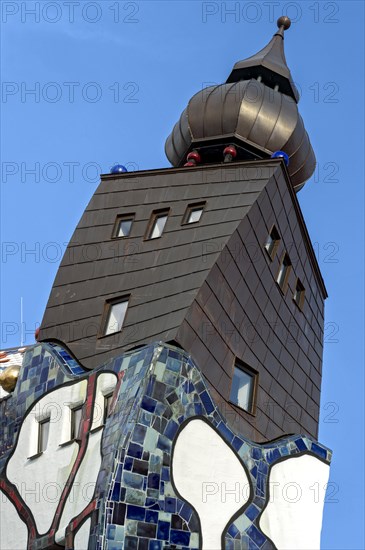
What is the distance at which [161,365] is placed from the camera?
1526 cm

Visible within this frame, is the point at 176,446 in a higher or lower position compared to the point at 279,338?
lower

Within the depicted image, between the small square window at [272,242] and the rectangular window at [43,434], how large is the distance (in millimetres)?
3545

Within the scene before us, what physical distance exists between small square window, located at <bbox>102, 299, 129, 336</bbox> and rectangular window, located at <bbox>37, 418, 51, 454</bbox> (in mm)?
1250

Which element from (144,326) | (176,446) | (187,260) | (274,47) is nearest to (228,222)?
(187,260)

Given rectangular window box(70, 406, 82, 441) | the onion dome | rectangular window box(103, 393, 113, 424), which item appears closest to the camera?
rectangular window box(103, 393, 113, 424)

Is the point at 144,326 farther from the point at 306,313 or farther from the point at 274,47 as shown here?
the point at 274,47

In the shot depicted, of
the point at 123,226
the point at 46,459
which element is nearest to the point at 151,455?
the point at 46,459

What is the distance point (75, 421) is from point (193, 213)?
3.10m

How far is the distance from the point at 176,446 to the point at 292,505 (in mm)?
1739

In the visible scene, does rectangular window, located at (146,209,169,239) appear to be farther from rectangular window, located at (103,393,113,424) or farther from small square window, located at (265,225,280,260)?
rectangular window, located at (103,393,113,424)

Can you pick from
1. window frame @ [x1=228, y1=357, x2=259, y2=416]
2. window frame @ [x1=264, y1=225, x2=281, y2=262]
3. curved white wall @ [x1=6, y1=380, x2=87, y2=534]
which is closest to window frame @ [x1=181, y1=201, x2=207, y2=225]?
window frame @ [x1=264, y1=225, x2=281, y2=262]

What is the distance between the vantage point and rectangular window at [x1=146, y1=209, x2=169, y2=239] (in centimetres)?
1727

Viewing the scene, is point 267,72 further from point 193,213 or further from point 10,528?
point 10,528

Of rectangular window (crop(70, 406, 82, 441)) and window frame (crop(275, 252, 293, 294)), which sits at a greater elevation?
window frame (crop(275, 252, 293, 294))
